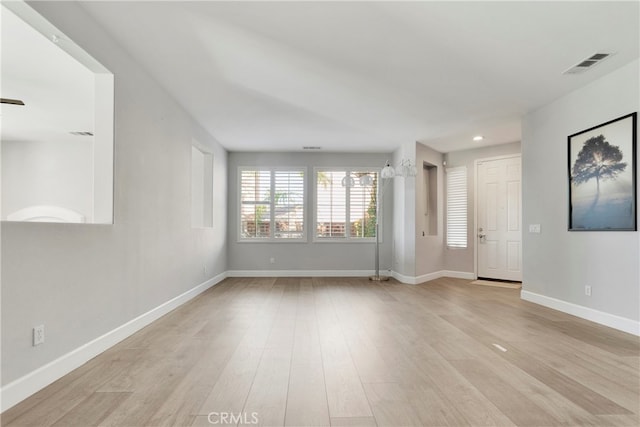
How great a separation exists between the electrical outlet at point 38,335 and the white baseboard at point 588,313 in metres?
4.87

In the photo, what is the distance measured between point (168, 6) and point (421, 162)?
541 cm

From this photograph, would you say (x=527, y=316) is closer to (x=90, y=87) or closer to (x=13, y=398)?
(x=13, y=398)

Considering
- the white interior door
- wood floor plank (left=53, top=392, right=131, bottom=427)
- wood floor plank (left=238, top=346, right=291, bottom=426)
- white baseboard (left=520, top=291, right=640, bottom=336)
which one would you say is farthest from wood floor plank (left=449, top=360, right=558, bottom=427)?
the white interior door

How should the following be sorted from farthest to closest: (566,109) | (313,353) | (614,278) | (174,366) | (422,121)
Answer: (422,121), (566,109), (614,278), (313,353), (174,366)

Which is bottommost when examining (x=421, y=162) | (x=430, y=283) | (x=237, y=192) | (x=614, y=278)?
(x=430, y=283)

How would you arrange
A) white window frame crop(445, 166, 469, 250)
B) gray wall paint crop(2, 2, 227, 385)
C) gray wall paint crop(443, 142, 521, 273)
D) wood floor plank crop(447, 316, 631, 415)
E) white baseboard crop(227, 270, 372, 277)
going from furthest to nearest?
white baseboard crop(227, 270, 372, 277) < white window frame crop(445, 166, 469, 250) < gray wall paint crop(443, 142, 521, 273) < gray wall paint crop(2, 2, 227, 385) < wood floor plank crop(447, 316, 631, 415)

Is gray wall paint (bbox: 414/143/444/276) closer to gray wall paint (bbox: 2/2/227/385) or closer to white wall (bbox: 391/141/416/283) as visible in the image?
white wall (bbox: 391/141/416/283)

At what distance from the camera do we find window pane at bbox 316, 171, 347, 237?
7.94 m

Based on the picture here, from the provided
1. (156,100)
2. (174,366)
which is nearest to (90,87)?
(156,100)

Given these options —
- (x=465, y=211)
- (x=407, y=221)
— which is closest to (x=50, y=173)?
(x=407, y=221)

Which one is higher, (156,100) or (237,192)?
(156,100)

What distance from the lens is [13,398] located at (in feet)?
6.81

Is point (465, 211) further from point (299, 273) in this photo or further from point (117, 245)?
point (117, 245)

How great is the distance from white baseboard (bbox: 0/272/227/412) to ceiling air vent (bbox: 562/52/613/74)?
4943mm
